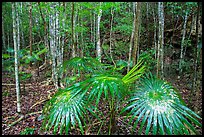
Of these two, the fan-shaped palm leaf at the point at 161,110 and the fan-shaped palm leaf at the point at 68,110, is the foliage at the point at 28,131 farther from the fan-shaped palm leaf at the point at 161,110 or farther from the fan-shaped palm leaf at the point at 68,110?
the fan-shaped palm leaf at the point at 161,110

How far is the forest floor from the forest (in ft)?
0.07

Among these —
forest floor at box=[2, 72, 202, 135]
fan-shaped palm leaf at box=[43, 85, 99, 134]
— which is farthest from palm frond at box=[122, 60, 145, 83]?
forest floor at box=[2, 72, 202, 135]

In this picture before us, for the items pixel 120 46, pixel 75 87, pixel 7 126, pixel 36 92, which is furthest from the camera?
pixel 120 46

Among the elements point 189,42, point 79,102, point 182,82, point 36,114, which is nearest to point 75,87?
point 79,102

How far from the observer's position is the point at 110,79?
7.98 feet

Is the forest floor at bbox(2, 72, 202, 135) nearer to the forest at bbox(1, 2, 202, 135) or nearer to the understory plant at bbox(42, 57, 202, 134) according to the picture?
the forest at bbox(1, 2, 202, 135)

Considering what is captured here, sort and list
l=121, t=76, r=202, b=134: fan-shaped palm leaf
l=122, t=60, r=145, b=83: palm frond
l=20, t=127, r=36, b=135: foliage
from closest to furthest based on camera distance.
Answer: l=121, t=76, r=202, b=134: fan-shaped palm leaf, l=122, t=60, r=145, b=83: palm frond, l=20, t=127, r=36, b=135: foliage

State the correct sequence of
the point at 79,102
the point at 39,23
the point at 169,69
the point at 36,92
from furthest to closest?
the point at 39,23 → the point at 169,69 → the point at 36,92 → the point at 79,102

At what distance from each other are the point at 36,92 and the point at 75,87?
5.81 m

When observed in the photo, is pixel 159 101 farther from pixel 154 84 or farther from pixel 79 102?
pixel 79 102

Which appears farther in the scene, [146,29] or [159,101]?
[146,29]

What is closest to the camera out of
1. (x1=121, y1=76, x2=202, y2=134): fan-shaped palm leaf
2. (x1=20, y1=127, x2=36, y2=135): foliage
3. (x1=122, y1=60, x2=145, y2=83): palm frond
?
(x1=121, y1=76, x2=202, y2=134): fan-shaped palm leaf

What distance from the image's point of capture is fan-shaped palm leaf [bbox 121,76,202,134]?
1982 mm

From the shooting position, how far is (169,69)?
9.25 meters
